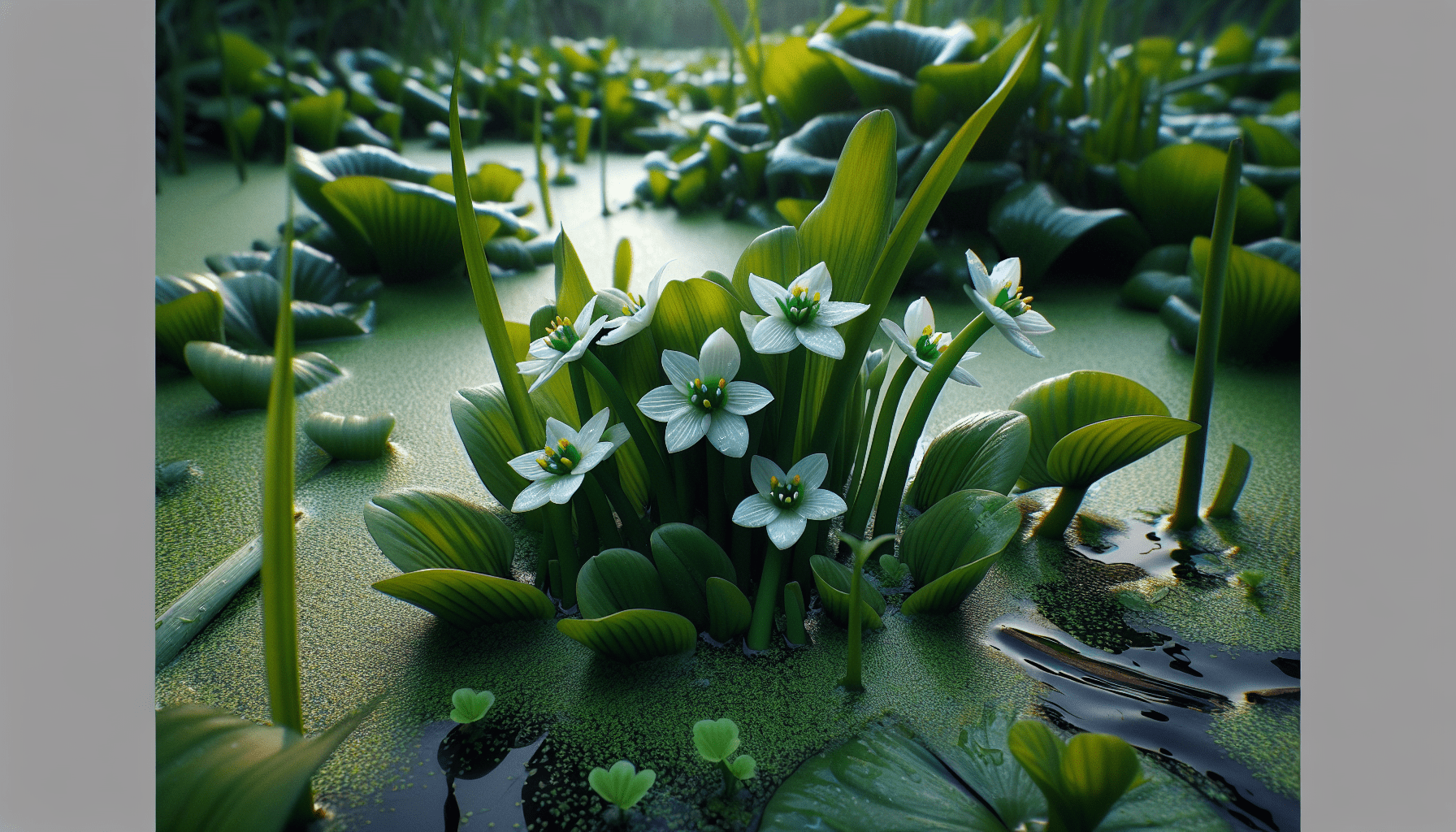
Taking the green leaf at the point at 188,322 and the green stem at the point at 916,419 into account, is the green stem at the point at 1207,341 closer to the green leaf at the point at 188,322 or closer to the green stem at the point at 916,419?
the green stem at the point at 916,419

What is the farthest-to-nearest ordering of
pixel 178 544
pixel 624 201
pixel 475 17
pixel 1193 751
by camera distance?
1. pixel 475 17
2. pixel 624 201
3. pixel 178 544
4. pixel 1193 751

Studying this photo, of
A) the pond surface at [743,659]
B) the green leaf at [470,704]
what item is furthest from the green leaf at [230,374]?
the green leaf at [470,704]

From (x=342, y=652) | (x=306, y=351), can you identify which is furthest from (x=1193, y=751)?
(x=306, y=351)

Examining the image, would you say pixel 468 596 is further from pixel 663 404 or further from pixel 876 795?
pixel 876 795

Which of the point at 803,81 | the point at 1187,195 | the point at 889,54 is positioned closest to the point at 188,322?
the point at 803,81

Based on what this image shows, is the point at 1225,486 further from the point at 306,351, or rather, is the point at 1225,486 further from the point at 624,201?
the point at 624,201

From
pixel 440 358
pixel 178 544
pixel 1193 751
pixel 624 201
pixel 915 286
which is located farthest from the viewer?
pixel 624 201
